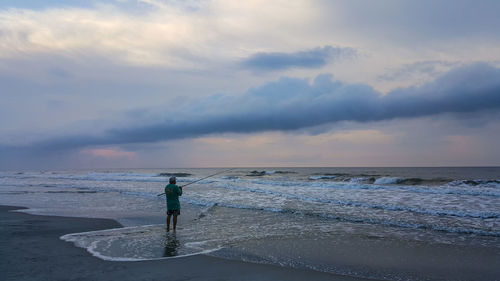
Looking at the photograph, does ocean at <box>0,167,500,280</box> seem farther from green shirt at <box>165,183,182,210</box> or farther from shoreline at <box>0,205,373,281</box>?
green shirt at <box>165,183,182,210</box>

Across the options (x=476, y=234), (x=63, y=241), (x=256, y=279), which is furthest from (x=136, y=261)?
(x=476, y=234)

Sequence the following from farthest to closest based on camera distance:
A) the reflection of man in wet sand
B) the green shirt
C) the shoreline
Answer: the green shirt, the reflection of man in wet sand, the shoreline

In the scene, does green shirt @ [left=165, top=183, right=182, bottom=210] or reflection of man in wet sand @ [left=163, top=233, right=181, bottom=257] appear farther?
green shirt @ [left=165, top=183, right=182, bottom=210]

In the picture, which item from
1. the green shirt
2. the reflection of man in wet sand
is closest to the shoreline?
the reflection of man in wet sand

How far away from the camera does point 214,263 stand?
6.56 meters

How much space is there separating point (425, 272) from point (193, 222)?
7824 millimetres

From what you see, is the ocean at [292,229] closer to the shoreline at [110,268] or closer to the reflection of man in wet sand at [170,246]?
the reflection of man in wet sand at [170,246]

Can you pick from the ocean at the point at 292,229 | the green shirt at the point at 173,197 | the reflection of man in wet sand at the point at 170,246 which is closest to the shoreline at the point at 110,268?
the ocean at the point at 292,229

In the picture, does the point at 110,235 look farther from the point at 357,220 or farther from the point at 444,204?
the point at 444,204

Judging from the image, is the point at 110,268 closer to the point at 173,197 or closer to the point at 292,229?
the point at 173,197

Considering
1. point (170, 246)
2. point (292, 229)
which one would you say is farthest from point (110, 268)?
point (292, 229)

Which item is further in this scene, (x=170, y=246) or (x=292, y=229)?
(x=292, y=229)

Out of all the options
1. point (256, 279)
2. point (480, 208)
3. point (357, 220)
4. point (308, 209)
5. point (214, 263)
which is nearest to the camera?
point (256, 279)

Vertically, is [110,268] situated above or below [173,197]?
below
